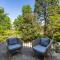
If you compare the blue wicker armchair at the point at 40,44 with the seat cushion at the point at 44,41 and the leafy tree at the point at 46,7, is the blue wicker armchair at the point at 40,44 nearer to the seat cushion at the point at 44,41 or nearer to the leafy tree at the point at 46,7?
the seat cushion at the point at 44,41

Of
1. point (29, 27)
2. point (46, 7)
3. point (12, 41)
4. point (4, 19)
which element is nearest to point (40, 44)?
point (12, 41)

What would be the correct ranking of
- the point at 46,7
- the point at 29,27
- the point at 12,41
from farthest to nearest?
the point at 46,7 → the point at 29,27 → the point at 12,41

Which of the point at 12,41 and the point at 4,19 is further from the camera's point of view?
the point at 4,19

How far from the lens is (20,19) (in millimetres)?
9602

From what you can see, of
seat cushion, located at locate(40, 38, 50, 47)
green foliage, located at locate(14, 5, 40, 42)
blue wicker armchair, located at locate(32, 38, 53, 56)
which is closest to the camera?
blue wicker armchair, located at locate(32, 38, 53, 56)

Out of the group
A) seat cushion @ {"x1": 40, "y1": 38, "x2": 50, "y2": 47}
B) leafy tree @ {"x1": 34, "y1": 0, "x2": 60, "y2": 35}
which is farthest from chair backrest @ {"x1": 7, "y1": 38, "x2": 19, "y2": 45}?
leafy tree @ {"x1": 34, "y1": 0, "x2": 60, "y2": 35}

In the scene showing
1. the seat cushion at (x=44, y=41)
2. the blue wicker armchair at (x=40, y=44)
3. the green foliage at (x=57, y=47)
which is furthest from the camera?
the green foliage at (x=57, y=47)

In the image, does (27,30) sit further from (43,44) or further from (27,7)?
(43,44)

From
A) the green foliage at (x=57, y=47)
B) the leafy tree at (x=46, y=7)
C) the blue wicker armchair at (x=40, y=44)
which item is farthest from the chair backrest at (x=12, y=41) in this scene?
the leafy tree at (x=46, y=7)

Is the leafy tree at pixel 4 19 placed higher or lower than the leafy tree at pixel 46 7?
lower

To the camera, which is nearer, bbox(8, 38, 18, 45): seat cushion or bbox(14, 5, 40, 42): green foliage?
bbox(8, 38, 18, 45): seat cushion

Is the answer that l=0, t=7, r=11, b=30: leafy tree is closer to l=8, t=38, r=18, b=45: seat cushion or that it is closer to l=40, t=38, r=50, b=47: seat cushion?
l=8, t=38, r=18, b=45: seat cushion

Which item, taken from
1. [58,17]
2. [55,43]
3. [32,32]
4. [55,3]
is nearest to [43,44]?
[55,43]

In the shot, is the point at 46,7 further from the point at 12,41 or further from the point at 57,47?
the point at 12,41
